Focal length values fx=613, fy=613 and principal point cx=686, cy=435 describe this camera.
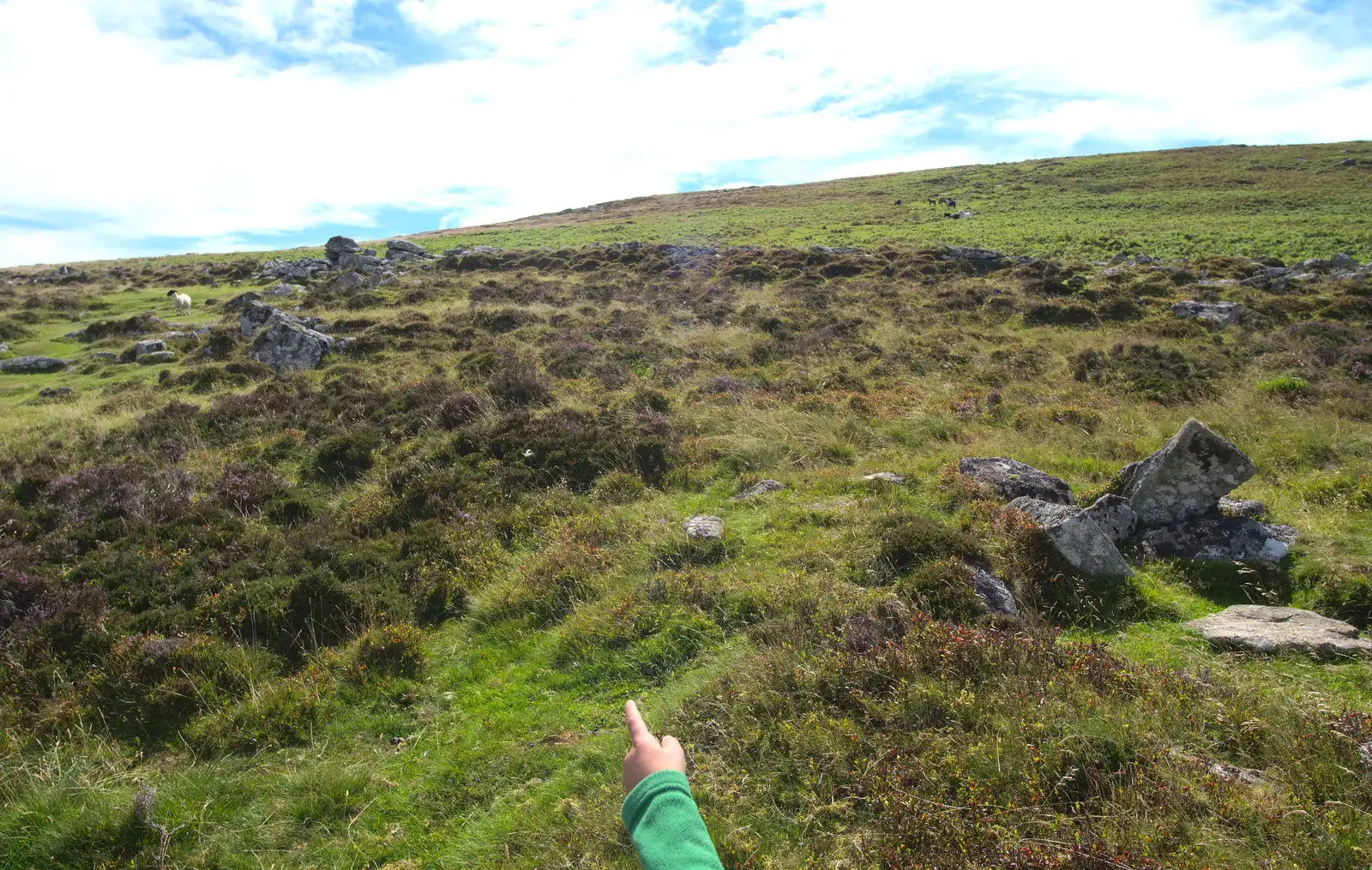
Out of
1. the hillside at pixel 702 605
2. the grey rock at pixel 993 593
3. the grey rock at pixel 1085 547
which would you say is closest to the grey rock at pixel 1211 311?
the hillside at pixel 702 605

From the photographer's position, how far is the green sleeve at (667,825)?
6.74ft

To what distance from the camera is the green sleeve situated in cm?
205

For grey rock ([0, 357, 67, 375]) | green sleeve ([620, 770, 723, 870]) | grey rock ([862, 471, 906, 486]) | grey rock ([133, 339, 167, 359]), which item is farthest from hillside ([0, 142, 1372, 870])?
grey rock ([0, 357, 67, 375])

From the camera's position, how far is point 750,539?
310 inches

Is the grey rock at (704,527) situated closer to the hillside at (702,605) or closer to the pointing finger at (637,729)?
the hillside at (702,605)

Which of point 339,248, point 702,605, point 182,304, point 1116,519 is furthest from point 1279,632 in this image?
point 339,248

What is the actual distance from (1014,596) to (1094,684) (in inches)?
69.4

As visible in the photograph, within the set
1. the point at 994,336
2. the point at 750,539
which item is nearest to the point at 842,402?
the point at 750,539

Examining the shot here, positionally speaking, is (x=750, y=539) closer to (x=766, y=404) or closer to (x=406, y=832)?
(x=406, y=832)

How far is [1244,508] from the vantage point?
7.36 m

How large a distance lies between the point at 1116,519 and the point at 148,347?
28179 millimetres

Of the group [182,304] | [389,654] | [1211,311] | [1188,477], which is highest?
[182,304]

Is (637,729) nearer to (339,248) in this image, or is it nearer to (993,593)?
(993,593)

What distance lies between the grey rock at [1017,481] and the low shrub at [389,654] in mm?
7326
